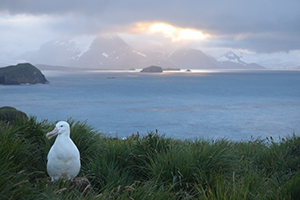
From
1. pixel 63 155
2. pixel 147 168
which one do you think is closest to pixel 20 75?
pixel 147 168

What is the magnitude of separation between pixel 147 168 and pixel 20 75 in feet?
389

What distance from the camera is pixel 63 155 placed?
5547mm

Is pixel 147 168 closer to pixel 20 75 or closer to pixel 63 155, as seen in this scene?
pixel 63 155

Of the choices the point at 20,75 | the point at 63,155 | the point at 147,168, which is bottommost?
the point at 147,168

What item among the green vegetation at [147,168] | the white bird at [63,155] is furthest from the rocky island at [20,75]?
the white bird at [63,155]

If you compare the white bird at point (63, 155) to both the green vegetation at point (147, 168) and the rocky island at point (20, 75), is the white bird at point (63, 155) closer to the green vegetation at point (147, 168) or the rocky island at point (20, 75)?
the green vegetation at point (147, 168)

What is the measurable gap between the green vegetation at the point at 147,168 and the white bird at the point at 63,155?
0.23 meters

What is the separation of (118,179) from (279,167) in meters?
3.84

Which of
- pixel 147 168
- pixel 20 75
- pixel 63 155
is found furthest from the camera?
pixel 20 75

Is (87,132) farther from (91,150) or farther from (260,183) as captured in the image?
(260,183)

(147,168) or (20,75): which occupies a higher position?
(20,75)

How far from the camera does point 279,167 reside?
Result: 784 centimetres

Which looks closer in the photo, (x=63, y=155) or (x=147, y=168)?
(x=63, y=155)

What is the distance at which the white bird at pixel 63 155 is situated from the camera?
5527 mm
